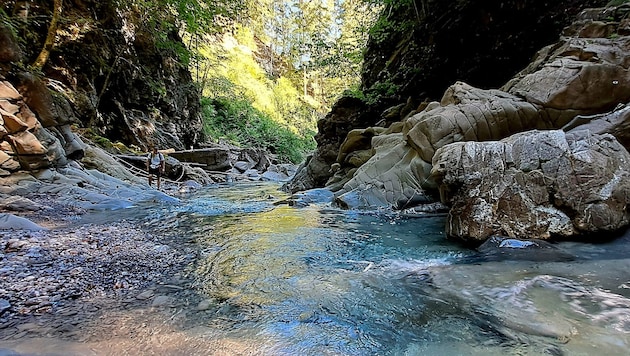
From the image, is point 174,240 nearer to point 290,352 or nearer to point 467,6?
point 290,352

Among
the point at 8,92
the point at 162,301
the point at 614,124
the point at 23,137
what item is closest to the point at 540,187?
→ the point at 614,124

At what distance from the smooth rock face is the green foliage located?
2781 cm

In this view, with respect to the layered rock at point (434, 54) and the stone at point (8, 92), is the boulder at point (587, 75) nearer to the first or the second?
the layered rock at point (434, 54)

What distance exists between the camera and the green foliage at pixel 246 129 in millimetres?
31766

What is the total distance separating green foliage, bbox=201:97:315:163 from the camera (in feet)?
104

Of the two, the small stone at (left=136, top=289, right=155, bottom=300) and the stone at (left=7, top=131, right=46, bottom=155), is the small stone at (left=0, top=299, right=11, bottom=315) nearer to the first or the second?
the small stone at (left=136, top=289, right=155, bottom=300)

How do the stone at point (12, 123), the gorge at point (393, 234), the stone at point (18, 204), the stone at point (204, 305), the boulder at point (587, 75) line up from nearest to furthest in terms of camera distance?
1. the gorge at point (393, 234)
2. the stone at point (204, 305)
3. the stone at point (18, 204)
4. the boulder at point (587, 75)
5. the stone at point (12, 123)

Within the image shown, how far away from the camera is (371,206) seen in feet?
27.4

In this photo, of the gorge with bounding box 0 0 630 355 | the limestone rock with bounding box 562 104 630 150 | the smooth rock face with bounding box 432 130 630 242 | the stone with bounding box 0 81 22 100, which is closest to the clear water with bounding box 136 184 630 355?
the gorge with bounding box 0 0 630 355

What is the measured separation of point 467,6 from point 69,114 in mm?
12690

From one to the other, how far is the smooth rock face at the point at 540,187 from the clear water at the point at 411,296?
37 cm

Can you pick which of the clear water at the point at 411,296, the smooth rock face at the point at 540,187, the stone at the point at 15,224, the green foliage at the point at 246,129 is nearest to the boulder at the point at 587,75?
the smooth rock face at the point at 540,187

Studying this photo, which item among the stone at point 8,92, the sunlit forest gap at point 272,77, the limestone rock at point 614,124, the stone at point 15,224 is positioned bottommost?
the stone at point 15,224

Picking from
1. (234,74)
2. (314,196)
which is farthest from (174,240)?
(234,74)
